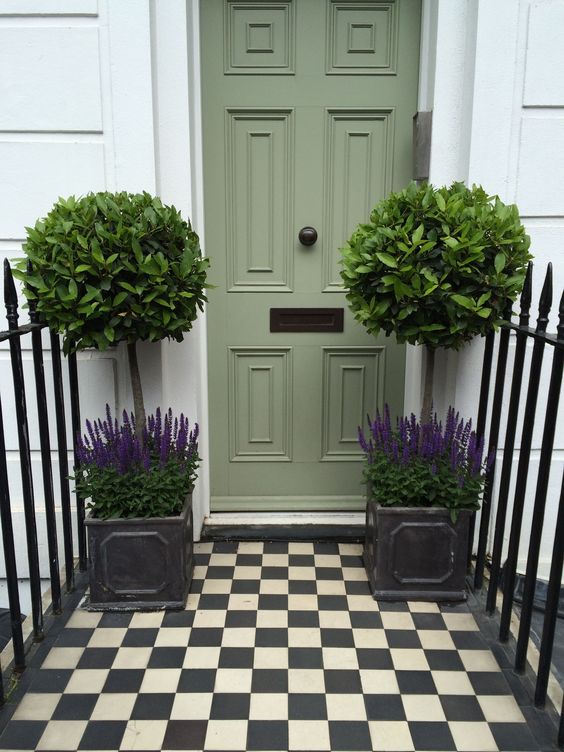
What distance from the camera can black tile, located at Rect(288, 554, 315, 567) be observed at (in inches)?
108

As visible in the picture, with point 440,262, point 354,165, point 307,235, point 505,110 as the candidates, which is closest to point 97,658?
point 440,262

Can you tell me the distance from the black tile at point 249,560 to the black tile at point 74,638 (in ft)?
2.47

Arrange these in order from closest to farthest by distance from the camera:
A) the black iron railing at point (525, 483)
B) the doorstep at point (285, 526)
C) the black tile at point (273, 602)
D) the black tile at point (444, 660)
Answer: the black iron railing at point (525, 483), the black tile at point (444, 660), the black tile at point (273, 602), the doorstep at point (285, 526)

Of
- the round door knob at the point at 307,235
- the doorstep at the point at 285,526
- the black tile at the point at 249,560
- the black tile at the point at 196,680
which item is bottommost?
the black tile at the point at 196,680

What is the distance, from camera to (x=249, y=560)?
2773 millimetres

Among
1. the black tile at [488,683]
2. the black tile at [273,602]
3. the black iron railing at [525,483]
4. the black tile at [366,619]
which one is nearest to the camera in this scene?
the black iron railing at [525,483]

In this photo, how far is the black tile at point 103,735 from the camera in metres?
1.72

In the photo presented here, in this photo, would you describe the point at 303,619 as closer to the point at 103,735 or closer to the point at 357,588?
the point at 357,588

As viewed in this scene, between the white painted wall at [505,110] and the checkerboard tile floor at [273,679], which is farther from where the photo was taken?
the white painted wall at [505,110]

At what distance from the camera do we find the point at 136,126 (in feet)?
8.23

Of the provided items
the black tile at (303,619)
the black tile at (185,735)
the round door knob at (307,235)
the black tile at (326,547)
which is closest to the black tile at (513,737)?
the black tile at (303,619)

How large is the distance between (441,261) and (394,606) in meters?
1.44

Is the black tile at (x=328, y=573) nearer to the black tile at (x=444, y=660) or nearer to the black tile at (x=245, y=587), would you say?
the black tile at (x=245, y=587)

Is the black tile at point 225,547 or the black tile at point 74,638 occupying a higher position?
the black tile at point 225,547
